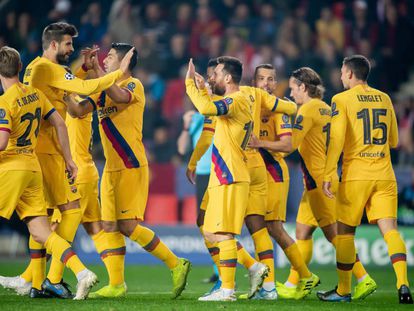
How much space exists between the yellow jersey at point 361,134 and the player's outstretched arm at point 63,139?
2.60 m

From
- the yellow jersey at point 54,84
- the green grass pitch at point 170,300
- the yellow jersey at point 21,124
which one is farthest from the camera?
the yellow jersey at point 54,84

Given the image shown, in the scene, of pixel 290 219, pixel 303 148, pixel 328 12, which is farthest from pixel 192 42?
pixel 303 148

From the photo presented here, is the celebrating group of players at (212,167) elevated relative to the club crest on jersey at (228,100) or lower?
lower

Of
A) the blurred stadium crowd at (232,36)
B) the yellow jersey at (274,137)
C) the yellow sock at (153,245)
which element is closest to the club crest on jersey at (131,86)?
the yellow sock at (153,245)

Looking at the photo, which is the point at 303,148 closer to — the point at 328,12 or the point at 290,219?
the point at 290,219

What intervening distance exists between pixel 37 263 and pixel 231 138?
2354mm

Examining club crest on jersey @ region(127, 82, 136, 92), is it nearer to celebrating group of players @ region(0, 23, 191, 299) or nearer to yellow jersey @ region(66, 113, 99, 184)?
celebrating group of players @ region(0, 23, 191, 299)

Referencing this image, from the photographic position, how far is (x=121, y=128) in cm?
1002

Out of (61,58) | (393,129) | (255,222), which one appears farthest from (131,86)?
(393,129)

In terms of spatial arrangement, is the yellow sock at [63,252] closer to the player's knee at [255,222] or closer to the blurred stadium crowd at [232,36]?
the player's knee at [255,222]

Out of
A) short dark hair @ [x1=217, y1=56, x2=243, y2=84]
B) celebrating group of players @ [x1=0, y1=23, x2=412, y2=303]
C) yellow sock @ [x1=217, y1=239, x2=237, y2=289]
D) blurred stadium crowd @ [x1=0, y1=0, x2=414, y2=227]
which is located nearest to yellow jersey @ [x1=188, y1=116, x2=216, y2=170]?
celebrating group of players @ [x1=0, y1=23, x2=412, y2=303]

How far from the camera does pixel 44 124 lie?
966cm

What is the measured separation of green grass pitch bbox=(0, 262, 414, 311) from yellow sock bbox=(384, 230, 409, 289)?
266mm

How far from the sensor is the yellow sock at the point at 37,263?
9789 mm
